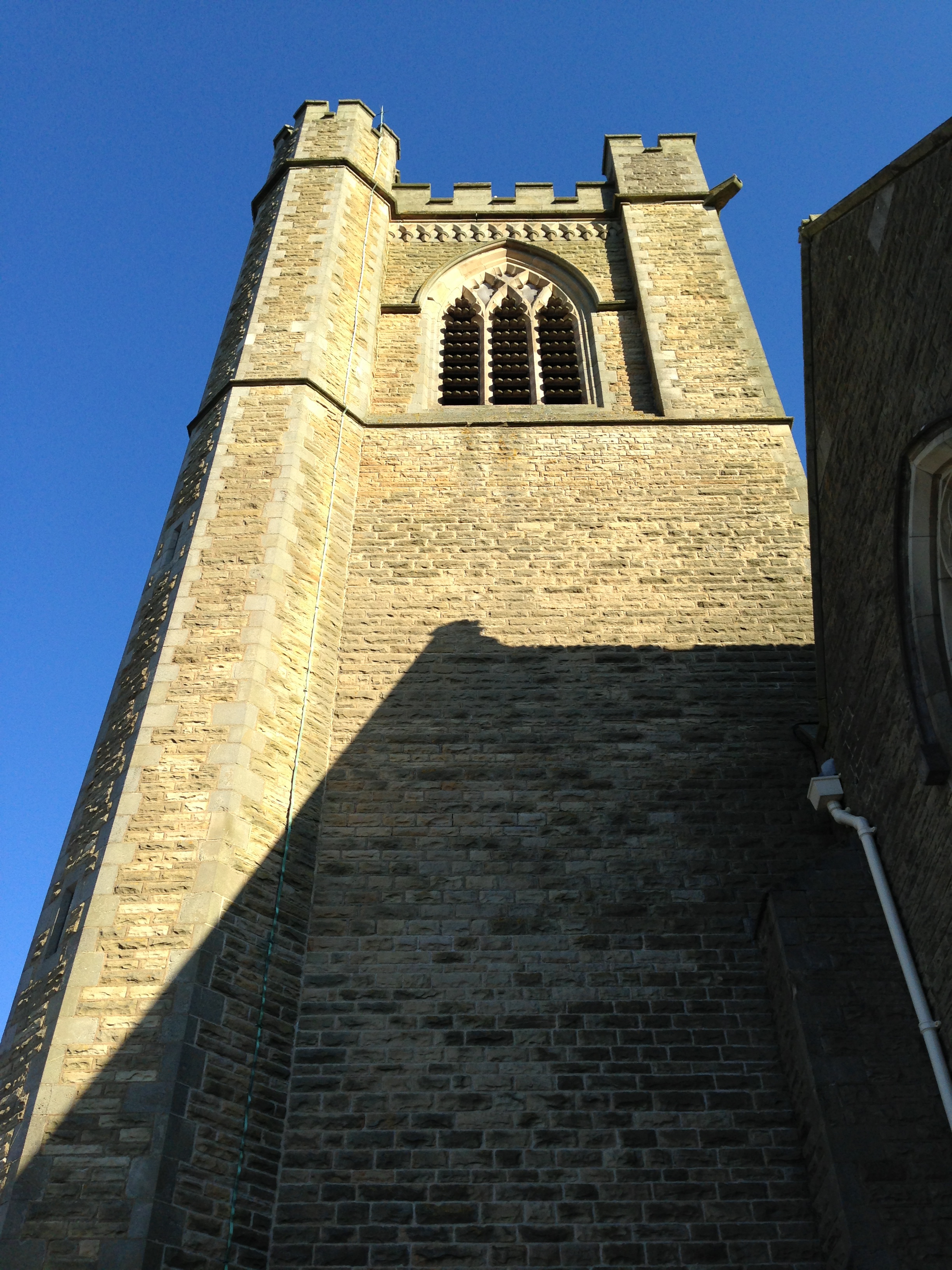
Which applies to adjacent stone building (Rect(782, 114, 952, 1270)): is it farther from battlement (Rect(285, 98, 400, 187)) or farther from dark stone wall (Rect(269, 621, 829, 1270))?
battlement (Rect(285, 98, 400, 187))

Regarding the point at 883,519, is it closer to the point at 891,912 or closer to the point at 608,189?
the point at 891,912

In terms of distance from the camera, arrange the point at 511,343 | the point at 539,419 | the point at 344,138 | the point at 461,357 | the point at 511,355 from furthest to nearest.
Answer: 1. the point at 344,138
2. the point at 511,343
3. the point at 511,355
4. the point at 461,357
5. the point at 539,419

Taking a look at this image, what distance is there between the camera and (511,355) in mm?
15336

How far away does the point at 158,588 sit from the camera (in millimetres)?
10531

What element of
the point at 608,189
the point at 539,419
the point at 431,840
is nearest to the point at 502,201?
the point at 608,189

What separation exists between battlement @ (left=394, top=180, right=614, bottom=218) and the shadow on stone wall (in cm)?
943

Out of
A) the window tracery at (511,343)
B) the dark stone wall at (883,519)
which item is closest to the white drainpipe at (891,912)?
the dark stone wall at (883,519)

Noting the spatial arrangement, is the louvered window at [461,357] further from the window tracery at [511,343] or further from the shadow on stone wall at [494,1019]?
the shadow on stone wall at [494,1019]

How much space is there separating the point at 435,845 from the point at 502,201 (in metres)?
12.0

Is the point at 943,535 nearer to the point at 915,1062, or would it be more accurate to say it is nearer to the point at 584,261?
the point at 915,1062

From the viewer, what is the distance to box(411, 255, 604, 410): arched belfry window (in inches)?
567

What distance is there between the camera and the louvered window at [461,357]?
14352mm

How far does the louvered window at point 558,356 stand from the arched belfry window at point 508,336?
0.01m

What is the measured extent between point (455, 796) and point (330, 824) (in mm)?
942
